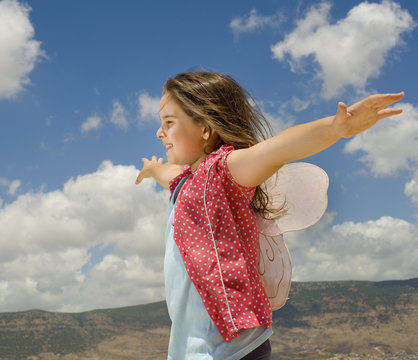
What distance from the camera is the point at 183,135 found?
2369 millimetres

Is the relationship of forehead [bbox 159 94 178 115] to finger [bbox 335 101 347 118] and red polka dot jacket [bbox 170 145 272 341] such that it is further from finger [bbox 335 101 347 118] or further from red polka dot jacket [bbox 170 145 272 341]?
finger [bbox 335 101 347 118]

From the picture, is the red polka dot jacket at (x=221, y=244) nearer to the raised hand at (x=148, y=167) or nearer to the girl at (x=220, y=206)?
the girl at (x=220, y=206)

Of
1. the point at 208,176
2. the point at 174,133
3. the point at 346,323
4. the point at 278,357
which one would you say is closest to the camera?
the point at 208,176

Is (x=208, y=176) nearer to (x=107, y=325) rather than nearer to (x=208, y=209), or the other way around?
(x=208, y=209)

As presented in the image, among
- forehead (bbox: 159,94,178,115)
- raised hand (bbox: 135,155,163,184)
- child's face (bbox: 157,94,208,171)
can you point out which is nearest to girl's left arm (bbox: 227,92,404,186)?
child's face (bbox: 157,94,208,171)

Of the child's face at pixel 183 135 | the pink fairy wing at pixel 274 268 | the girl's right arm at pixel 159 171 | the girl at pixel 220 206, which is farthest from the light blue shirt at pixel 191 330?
the girl's right arm at pixel 159 171

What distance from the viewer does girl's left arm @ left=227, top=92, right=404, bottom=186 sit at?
1.71 metres

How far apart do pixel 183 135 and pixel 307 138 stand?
0.74m

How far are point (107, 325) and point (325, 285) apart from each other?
123ft

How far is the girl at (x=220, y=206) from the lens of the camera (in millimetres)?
1871

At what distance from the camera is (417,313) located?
250 ft

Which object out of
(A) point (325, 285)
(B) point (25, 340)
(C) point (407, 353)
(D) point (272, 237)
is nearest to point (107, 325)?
(B) point (25, 340)

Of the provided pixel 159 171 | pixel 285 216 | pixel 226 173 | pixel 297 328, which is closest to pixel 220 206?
pixel 226 173

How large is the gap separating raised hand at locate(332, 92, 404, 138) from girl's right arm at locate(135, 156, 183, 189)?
1846 mm
